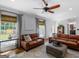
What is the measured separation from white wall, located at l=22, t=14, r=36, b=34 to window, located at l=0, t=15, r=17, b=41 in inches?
26.6

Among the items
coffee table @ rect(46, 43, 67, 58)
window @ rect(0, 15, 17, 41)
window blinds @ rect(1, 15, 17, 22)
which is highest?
window blinds @ rect(1, 15, 17, 22)

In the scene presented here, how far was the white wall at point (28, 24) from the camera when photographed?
17.2ft

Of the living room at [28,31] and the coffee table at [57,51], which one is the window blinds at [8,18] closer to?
Result: the living room at [28,31]

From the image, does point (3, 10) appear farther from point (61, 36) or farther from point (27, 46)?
point (61, 36)

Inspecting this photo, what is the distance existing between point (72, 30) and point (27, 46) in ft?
18.4

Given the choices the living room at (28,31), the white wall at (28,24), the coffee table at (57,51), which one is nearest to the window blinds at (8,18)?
the living room at (28,31)

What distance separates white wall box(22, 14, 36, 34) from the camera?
5.24m

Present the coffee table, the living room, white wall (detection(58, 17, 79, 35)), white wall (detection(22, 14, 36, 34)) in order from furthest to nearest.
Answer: white wall (detection(58, 17, 79, 35))
white wall (detection(22, 14, 36, 34))
the living room
the coffee table

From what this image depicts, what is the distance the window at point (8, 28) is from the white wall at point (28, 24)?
675 millimetres

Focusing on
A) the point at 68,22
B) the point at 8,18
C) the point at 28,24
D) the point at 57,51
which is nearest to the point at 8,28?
the point at 8,18

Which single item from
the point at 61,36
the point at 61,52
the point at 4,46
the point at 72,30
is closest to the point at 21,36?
the point at 4,46

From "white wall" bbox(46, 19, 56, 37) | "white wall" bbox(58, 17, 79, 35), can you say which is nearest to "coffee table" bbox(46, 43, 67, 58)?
"white wall" bbox(46, 19, 56, 37)

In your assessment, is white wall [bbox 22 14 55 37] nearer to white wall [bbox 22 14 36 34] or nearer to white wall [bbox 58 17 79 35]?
white wall [bbox 22 14 36 34]

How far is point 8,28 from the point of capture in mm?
4406
